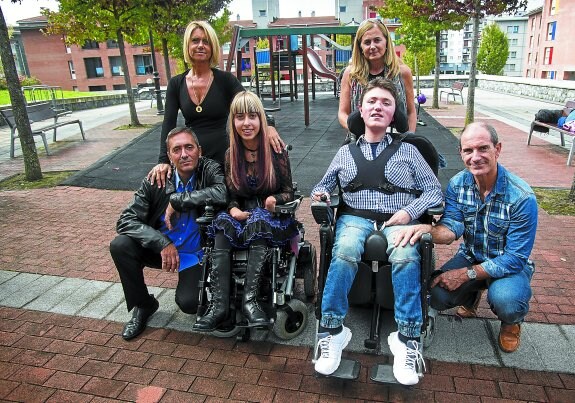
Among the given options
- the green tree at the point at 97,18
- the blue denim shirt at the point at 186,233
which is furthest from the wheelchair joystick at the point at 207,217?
the green tree at the point at 97,18

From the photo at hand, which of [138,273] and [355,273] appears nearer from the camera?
[355,273]

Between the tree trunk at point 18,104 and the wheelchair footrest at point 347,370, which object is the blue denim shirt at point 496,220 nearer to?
the wheelchair footrest at point 347,370

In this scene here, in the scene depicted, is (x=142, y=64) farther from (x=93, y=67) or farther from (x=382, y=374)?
(x=382, y=374)

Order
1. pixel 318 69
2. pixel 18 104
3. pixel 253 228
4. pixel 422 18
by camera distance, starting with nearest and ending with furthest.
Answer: pixel 253 228
pixel 18 104
pixel 422 18
pixel 318 69

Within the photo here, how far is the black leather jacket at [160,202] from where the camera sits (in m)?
2.99

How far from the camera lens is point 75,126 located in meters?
14.2

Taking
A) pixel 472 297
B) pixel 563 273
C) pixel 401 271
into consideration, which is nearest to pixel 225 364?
pixel 401 271

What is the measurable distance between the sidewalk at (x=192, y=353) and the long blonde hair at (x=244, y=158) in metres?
1.09

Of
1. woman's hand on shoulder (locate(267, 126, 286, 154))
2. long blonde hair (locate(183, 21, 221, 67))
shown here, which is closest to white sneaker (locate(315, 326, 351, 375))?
woman's hand on shoulder (locate(267, 126, 286, 154))

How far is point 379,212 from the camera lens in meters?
2.84

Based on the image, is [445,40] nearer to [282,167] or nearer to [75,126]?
[75,126]

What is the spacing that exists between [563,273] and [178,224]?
3.27 m

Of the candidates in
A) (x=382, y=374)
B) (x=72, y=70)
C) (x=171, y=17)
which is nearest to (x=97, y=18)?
(x=171, y=17)

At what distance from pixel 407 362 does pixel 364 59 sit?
230 cm
